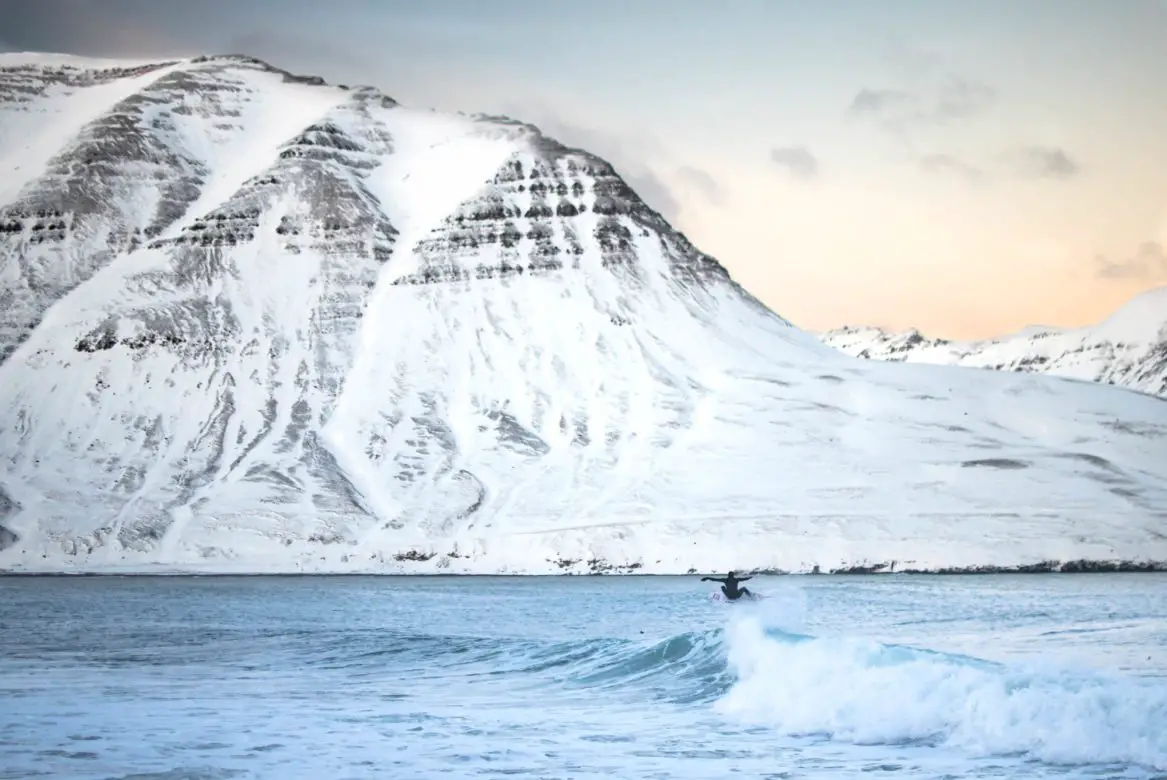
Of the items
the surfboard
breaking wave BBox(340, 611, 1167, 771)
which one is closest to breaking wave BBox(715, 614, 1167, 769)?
breaking wave BBox(340, 611, 1167, 771)

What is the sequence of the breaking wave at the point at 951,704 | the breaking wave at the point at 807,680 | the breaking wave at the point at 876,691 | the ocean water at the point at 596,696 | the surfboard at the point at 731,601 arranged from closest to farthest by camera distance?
1. the breaking wave at the point at 951,704
2. the breaking wave at the point at 876,691
3. the ocean water at the point at 596,696
4. the breaking wave at the point at 807,680
5. the surfboard at the point at 731,601

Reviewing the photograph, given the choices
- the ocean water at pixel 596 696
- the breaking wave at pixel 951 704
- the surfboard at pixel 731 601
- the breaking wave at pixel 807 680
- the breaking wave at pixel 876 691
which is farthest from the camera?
the surfboard at pixel 731 601

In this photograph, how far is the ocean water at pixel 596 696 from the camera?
30.6 metres

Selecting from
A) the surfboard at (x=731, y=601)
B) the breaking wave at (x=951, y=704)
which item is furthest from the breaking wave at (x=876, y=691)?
the surfboard at (x=731, y=601)

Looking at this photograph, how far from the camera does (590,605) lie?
95.1m

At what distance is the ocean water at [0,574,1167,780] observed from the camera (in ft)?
100

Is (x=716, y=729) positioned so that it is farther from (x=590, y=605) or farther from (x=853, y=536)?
(x=853, y=536)

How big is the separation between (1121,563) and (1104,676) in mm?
123433

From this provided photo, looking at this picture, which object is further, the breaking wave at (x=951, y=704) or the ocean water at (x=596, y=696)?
the ocean water at (x=596, y=696)

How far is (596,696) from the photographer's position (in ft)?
143

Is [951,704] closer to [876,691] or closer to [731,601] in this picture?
[876,691]

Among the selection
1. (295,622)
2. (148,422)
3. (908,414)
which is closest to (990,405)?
(908,414)

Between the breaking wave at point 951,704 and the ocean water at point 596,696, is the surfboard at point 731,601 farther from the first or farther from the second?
the breaking wave at point 951,704

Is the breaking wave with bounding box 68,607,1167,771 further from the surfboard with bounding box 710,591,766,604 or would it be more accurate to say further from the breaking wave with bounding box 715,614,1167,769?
the surfboard with bounding box 710,591,766,604
